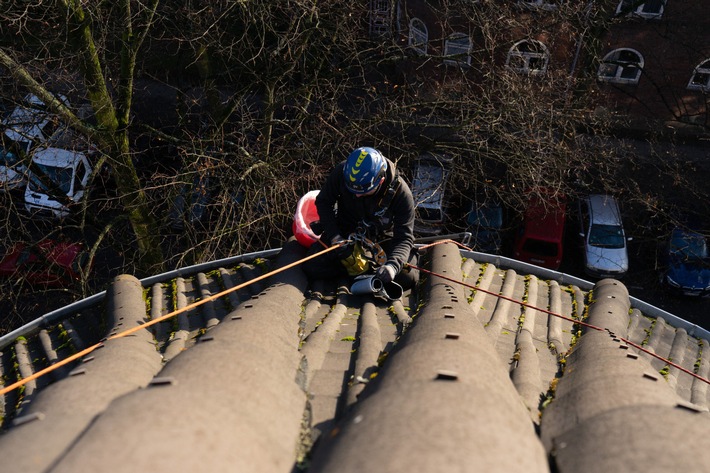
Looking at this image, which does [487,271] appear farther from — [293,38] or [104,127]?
[104,127]

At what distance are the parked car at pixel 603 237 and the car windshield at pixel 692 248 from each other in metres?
1.23

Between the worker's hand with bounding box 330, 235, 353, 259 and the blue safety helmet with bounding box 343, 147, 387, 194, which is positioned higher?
the blue safety helmet with bounding box 343, 147, 387, 194

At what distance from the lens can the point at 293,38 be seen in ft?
32.8

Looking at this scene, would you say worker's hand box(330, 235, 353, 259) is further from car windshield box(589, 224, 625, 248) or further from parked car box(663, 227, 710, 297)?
parked car box(663, 227, 710, 297)

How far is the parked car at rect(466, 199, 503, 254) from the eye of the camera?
1480cm

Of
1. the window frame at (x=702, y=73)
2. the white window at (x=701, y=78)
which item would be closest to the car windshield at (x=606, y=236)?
the window frame at (x=702, y=73)

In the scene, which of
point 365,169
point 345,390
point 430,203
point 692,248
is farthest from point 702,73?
point 345,390

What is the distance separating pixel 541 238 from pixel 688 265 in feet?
12.7

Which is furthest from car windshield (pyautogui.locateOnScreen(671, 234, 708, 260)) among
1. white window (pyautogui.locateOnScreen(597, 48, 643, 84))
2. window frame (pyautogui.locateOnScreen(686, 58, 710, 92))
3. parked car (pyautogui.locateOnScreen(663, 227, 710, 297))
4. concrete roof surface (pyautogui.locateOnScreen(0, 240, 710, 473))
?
concrete roof surface (pyautogui.locateOnScreen(0, 240, 710, 473))

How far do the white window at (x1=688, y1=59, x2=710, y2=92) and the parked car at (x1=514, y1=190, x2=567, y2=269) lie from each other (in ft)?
23.0

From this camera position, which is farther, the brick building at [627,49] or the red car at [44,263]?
the brick building at [627,49]

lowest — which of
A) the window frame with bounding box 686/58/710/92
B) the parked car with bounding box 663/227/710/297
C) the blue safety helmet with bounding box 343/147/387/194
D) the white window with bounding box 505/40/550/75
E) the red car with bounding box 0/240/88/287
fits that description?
the red car with bounding box 0/240/88/287

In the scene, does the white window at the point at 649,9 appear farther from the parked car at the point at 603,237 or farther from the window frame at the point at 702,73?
the parked car at the point at 603,237

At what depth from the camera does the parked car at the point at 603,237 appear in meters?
14.9
